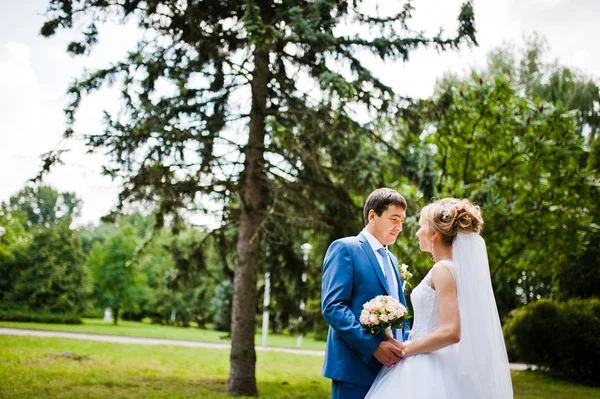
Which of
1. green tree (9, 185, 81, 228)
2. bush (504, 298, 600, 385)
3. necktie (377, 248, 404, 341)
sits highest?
green tree (9, 185, 81, 228)

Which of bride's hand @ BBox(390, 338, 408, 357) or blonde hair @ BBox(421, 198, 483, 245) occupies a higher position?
blonde hair @ BBox(421, 198, 483, 245)

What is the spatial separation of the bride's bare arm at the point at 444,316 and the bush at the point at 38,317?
3084cm

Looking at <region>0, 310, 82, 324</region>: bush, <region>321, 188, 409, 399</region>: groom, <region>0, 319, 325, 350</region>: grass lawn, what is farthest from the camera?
<region>0, 310, 82, 324</region>: bush

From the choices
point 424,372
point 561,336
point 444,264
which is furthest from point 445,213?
point 561,336

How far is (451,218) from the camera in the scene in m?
3.10

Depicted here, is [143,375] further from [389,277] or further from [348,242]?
[348,242]

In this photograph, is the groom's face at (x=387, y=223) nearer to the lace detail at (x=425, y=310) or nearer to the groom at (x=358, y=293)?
the groom at (x=358, y=293)

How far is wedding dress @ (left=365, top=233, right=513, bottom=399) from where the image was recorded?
9.55 feet

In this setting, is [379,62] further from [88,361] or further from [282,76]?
[88,361]

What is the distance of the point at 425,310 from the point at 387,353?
352 mm

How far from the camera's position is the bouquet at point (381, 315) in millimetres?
2881

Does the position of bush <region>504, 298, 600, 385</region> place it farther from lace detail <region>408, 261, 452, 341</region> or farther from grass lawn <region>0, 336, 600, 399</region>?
lace detail <region>408, 261, 452, 341</region>

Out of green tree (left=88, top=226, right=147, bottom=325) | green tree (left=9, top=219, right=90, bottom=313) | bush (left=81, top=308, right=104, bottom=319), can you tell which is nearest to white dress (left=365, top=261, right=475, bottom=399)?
green tree (left=9, top=219, right=90, bottom=313)

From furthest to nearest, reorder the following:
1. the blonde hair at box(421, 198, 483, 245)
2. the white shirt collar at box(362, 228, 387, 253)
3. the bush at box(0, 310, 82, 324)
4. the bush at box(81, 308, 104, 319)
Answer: the bush at box(81, 308, 104, 319), the bush at box(0, 310, 82, 324), the white shirt collar at box(362, 228, 387, 253), the blonde hair at box(421, 198, 483, 245)
